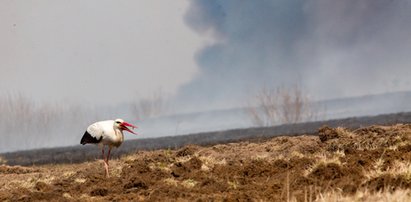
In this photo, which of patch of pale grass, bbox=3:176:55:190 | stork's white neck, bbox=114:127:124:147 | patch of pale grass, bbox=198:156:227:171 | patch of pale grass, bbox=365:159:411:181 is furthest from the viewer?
stork's white neck, bbox=114:127:124:147

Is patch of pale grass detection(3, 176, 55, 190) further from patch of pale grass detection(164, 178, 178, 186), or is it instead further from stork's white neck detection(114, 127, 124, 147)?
patch of pale grass detection(164, 178, 178, 186)

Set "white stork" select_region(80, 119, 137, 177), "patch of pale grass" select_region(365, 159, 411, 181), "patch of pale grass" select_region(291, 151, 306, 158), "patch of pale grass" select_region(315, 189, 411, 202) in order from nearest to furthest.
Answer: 1. "patch of pale grass" select_region(315, 189, 411, 202)
2. "patch of pale grass" select_region(365, 159, 411, 181)
3. "patch of pale grass" select_region(291, 151, 306, 158)
4. "white stork" select_region(80, 119, 137, 177)

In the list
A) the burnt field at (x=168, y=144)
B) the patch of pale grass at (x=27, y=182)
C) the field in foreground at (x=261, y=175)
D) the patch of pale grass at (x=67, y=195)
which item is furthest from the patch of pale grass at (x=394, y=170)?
the burnt field at (x=168, y=144)

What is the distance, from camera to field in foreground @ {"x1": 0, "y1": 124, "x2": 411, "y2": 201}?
31.2 feet

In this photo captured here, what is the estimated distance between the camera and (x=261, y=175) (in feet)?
41.4

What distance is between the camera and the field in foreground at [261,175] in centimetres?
952

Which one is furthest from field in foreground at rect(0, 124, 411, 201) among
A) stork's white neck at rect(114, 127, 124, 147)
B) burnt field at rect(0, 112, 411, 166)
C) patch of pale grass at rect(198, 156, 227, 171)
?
burnt field at rect(0, 112, 411, 166)

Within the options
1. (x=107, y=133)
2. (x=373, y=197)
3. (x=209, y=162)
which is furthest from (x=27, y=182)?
(x=373, y=197)

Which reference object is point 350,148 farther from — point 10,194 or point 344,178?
point 10,194

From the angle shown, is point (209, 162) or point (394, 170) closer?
point (394, 170)

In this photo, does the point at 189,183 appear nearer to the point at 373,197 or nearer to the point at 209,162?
the point at 209,162

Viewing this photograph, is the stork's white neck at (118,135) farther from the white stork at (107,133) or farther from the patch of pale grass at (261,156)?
the patch of pale grass at (261,156)

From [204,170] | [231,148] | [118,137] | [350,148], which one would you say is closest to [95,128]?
[118,137]

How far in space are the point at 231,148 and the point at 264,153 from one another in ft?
6.41
